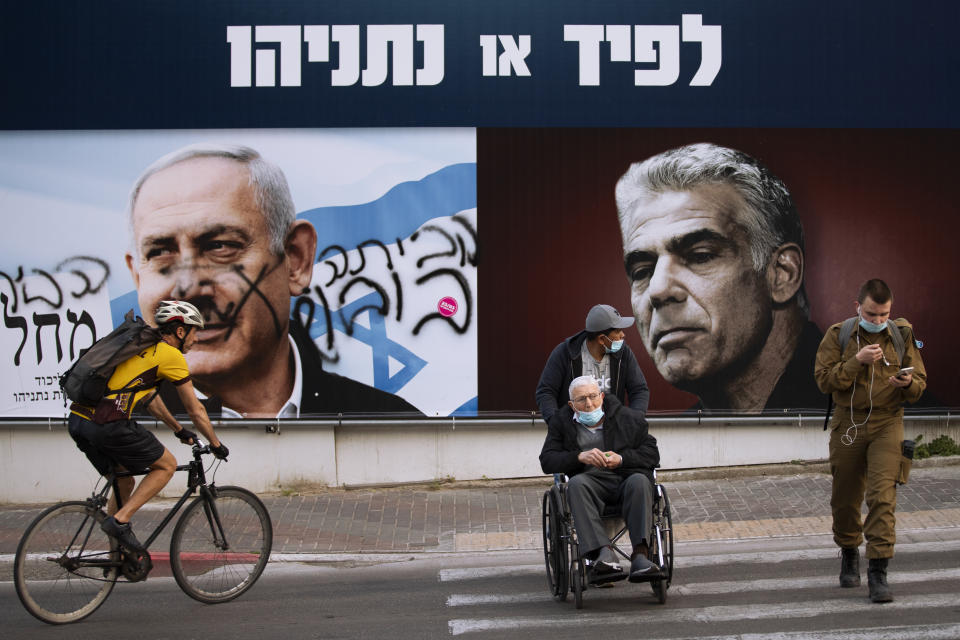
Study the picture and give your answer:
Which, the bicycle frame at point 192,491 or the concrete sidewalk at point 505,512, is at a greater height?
the bicycle frame at point 192,491

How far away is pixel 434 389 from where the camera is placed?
10.7m

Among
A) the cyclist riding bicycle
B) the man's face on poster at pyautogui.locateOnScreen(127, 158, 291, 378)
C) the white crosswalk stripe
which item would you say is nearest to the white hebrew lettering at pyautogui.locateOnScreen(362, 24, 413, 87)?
the man's face on poster at pyautogui.locateOnScreen(127, 158, 291, 378)

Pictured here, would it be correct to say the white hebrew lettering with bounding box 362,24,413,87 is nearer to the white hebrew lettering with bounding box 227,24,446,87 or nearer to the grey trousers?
the white hebrew lettering with bounding box 227,24,446,87

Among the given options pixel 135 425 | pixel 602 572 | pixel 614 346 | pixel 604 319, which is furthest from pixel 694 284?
pixel 135 425

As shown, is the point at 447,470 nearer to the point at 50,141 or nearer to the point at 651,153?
the point at 651,153

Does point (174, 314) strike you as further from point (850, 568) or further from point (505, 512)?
point (850, 568)

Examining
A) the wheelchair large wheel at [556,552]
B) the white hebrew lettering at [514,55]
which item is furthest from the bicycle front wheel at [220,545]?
the white hebrew lettering at [514,55]

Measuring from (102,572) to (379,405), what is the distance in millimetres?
4394

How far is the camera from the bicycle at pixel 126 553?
6.36m

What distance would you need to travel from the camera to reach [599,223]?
10.7 metres

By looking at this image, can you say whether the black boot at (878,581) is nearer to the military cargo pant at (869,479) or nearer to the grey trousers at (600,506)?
the military cargo pant at (869,479)

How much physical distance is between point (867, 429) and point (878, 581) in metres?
0.93

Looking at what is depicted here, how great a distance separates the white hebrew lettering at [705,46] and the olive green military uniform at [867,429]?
4.48 m

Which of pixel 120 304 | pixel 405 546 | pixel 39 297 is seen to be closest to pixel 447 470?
pixel 405 546
